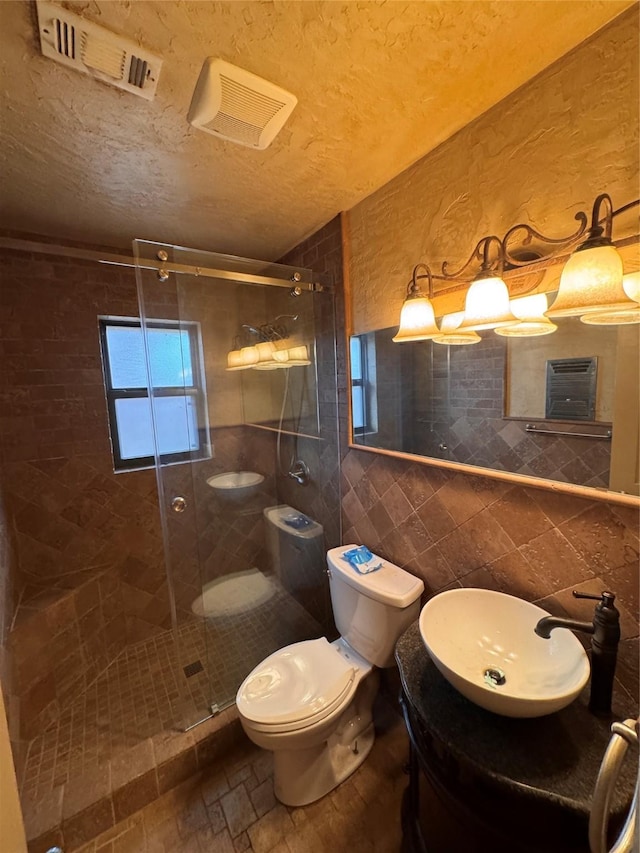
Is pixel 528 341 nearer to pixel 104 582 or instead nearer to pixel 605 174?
pixel 605 174

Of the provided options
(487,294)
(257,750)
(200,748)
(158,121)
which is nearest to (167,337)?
(158,121)

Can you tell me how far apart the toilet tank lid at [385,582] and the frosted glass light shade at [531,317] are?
105 cm

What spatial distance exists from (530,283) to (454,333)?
26 centimetres

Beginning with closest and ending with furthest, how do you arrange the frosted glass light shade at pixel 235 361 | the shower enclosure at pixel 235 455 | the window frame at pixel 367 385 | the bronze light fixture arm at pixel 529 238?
the bronze light fixture arm at pixel 529 238
the window frame at pixel 367 385
the shower enclosure at pixel 235 455
the frosted glass light shade at pixel 235 361

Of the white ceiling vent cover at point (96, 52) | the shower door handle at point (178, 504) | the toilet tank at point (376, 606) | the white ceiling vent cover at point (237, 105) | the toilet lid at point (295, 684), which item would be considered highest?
the white ceiling vent cover at point (96, 52)

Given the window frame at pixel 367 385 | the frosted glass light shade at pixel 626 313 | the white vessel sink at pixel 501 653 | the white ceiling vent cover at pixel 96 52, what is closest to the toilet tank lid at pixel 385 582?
the white vessel sink at pixel 501 653

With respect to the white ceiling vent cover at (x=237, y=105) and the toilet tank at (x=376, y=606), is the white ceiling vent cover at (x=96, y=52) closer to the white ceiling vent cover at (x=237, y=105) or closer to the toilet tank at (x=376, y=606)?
the white ceiling vent cover at (x=237, y=105)

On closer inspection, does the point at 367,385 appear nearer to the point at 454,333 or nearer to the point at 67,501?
the point at 454,333

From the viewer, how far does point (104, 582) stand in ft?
6.57

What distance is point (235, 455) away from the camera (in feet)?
6.88

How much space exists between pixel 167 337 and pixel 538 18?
1751 mm

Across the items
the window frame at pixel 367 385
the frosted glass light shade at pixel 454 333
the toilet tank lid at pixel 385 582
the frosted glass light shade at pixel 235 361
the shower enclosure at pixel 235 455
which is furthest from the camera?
the frosted glass light shade at pixel 235 361

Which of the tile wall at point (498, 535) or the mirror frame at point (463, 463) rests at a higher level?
the mirror frame at point (463, 463)

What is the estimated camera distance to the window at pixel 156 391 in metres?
1.75
